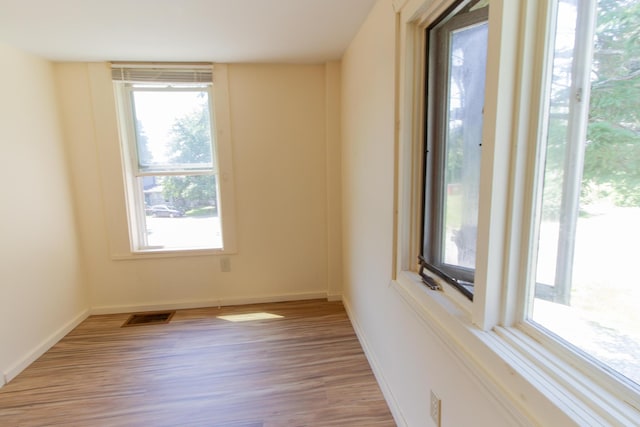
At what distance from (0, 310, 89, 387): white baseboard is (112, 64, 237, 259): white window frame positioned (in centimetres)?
59

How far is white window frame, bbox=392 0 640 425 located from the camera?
2.32ft

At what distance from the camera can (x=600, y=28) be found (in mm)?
694

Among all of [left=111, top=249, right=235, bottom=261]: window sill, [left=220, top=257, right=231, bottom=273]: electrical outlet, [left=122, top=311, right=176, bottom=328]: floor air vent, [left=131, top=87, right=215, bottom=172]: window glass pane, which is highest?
[left=131, top=87, right=215, bottom=172]: window glass pane

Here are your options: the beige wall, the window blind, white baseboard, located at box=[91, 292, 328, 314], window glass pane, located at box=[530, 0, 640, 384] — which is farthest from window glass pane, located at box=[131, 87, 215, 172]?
window glass pane, located at box=[530, 0, 640, 384]

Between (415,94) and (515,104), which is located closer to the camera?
(515,104)

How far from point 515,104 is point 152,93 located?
276 cm

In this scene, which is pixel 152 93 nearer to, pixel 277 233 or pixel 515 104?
pixel 277 233

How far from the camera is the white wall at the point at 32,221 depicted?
79.6 inches

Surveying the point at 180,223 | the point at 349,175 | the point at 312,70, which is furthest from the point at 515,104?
the point at 180,223

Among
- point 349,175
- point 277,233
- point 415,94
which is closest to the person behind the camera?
point 415,94

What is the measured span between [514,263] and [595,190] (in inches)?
11.4

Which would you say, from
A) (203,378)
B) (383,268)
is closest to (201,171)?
(203,378)

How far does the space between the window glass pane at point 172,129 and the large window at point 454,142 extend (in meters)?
2.04

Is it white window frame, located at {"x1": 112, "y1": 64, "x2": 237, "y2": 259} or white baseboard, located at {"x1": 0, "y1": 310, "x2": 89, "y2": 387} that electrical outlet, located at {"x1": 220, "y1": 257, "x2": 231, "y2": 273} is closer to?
white window frame, located at {"x1": 112, "y1": 64, "x2": 237, "y2": 259}
